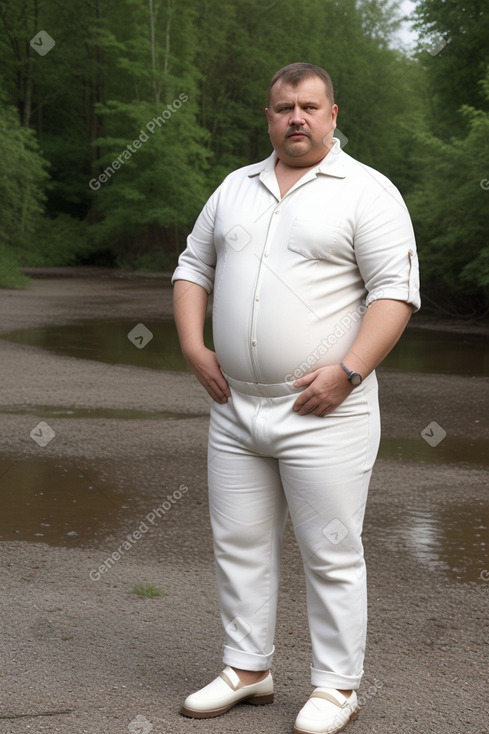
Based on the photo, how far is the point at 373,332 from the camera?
10.2 feet

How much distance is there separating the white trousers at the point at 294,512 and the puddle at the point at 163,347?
386 inches

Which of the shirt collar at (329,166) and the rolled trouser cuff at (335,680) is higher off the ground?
the shirt collar at (329,166)

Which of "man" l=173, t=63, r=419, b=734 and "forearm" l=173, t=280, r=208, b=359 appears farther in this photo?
"forearm" l=173, t=280, r=208, b=359

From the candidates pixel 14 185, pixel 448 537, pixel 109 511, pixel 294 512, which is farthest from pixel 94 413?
pixel 14 185

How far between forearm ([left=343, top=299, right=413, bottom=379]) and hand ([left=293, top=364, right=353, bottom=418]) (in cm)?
5

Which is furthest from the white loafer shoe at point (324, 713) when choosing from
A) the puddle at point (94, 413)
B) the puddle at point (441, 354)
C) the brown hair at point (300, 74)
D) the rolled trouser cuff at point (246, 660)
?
the puddle at point (441, 354)

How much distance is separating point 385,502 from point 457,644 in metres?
2.54

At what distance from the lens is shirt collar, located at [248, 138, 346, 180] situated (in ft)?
10.6

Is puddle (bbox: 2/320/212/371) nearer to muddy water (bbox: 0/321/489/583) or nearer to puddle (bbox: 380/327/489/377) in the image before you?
puddle (bbox: 380/327/489/377)

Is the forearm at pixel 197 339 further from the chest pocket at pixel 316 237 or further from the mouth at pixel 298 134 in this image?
the mouth at pixel 298 134

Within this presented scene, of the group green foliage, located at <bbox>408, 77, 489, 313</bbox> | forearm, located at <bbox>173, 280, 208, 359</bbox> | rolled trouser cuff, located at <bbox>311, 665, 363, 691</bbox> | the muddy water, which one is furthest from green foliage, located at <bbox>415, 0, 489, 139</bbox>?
rolled trouser cuff, located at <bbox>311, 665, 363, 691</bbox>

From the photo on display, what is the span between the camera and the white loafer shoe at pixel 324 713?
323cm

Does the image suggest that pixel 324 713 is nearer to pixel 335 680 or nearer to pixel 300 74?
pixel 335 680

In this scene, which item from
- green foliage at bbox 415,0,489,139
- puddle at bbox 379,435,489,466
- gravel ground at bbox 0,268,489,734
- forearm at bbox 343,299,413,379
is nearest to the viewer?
forearm at bbox 343,299,413,379
